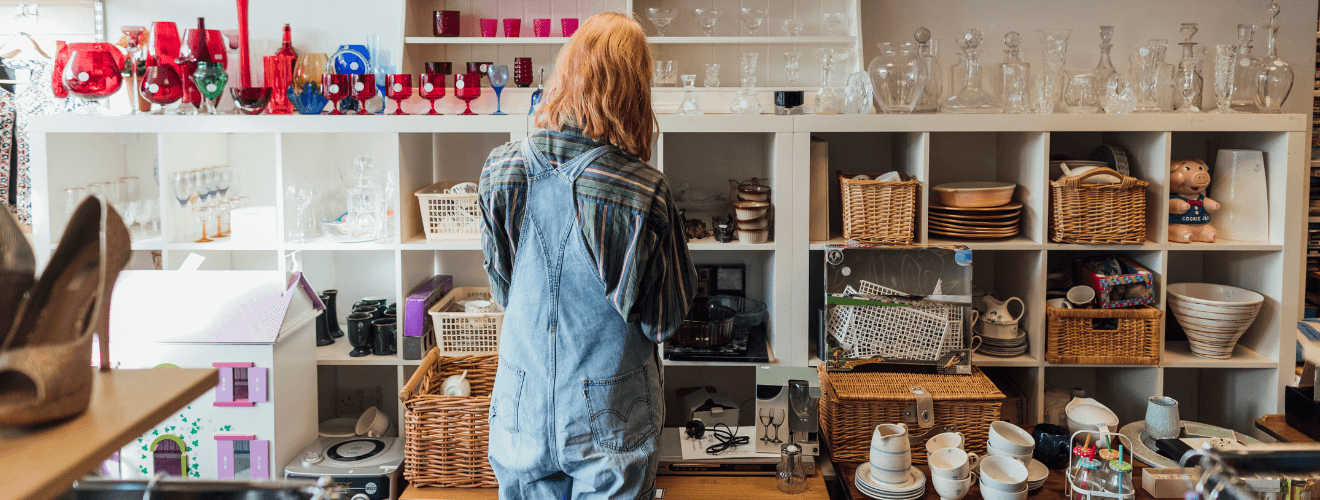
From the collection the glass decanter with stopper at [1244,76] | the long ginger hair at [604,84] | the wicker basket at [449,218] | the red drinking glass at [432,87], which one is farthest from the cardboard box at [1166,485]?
the red drinking glass at [432,87]

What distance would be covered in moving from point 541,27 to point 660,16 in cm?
41

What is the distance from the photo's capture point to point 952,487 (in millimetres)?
2273

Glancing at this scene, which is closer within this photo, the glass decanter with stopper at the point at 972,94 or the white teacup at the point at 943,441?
the white teacup at the point at 943,441

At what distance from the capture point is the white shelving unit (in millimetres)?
2762

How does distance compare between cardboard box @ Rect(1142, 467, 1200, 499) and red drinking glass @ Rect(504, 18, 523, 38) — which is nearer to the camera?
cardboard box @ Rect(1142, 467, 1200, 499)

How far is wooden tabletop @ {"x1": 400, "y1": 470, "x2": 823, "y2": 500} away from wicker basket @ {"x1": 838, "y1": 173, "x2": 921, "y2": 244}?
0.74 meters

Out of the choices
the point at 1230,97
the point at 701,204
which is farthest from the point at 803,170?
the point at 1230,97

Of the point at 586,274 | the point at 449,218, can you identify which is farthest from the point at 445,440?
the point at 586,274

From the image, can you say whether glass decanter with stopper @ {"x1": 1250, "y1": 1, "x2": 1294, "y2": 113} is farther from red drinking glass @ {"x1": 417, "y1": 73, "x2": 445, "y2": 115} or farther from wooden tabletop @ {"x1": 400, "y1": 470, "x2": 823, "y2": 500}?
red drinking glass @ {"x1": 417, "y1": 73, "x2": 445, "y2": 115}

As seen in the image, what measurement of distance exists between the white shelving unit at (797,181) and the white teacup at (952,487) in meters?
0.64

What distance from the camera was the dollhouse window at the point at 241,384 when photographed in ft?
8.47

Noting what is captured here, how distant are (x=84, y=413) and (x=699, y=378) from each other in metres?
2.78

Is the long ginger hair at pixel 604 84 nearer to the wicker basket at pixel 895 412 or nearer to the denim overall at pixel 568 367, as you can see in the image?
the denim overall at pixel 568 367

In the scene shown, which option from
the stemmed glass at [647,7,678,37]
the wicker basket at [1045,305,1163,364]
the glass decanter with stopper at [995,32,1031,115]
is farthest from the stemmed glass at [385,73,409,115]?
the wicker basket at [1045,305,1163,364]
